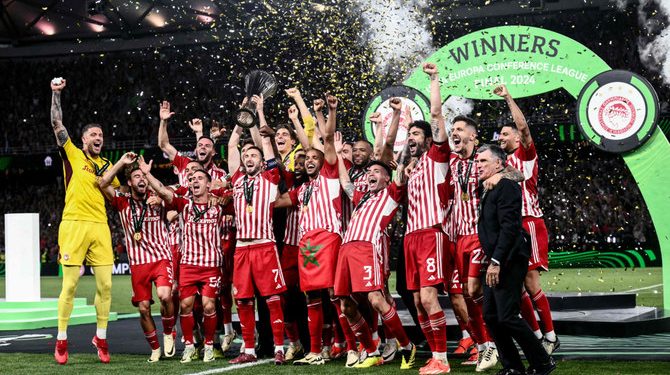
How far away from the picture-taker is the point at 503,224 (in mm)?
5918

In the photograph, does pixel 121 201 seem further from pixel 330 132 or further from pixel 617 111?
pixel 617 111

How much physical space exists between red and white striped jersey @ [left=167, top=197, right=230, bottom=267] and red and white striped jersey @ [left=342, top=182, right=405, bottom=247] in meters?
1.42

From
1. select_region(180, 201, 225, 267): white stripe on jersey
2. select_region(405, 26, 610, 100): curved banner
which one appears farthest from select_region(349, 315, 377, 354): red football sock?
select_region(405, 26, 610, 100): curved banner

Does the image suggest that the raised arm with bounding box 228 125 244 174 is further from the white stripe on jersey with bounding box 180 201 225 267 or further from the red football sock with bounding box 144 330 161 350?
the red football sock with bounding box 144 330 161 350

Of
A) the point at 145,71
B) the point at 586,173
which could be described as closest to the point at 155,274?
the point at 586,173

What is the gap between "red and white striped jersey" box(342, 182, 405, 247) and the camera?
723 cm

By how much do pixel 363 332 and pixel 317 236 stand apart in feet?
2.87

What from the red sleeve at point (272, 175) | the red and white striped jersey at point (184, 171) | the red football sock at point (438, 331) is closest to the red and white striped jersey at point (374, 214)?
the red football sock at point (438, 331)

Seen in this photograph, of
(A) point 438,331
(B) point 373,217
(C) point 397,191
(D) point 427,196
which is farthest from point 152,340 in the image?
(D) point 427,196

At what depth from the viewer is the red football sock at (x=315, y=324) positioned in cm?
761

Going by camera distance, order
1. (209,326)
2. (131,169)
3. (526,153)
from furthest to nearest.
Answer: (131,169) → (209,326) → (526,153)

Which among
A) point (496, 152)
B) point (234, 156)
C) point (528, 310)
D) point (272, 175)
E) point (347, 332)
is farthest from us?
point (234, 156)

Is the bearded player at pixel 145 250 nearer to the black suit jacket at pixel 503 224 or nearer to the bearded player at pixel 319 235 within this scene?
the bearded player at pixel 319 235

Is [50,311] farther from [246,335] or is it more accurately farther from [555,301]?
[555,301]
